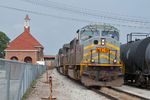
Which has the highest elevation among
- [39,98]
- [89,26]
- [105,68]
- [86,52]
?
[89,26]

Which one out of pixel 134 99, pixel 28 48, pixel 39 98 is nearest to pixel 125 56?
pixel 134 99

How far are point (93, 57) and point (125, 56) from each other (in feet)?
14.9

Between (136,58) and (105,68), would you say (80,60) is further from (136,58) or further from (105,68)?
(136,58)

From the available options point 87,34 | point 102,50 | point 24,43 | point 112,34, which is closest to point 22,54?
point 24,43

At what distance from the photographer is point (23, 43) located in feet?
237

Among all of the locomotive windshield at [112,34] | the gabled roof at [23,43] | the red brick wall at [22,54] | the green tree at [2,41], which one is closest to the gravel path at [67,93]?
the locomotive windshield at [112,34]

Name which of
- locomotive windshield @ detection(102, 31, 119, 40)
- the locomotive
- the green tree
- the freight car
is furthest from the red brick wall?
locomotive windshield @ detection(102, 31, 119, 40)

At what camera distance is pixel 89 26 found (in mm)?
14117

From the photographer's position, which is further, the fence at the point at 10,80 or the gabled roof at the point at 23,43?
the gabled roof at the point at 23,43

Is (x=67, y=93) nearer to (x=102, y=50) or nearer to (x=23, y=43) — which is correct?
(x=102, y=50)

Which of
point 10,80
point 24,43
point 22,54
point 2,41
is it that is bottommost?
point 10,80

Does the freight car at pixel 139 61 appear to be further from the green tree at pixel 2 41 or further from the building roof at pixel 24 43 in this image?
the green tree at pixel 2 41

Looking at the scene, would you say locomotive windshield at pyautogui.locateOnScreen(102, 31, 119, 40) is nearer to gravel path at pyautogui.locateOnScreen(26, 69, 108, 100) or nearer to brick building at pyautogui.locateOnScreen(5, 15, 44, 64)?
gravel path at pyautogui.locateOnScreen(26, 69, 108, 100)

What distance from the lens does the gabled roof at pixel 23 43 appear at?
7125 cm
